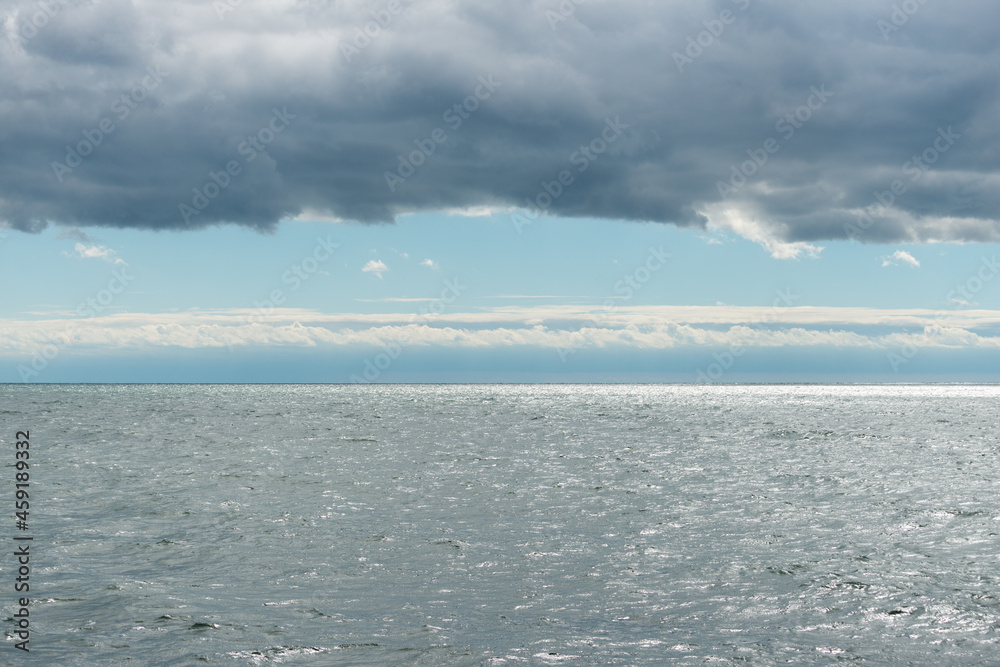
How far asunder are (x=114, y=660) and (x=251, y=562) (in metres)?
7.93

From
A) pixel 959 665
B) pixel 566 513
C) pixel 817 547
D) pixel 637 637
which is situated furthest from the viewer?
pixel 566 513

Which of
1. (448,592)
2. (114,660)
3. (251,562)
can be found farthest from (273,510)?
(114,660)

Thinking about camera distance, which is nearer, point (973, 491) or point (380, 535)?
point (380, 535)

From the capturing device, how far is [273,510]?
3102 cm

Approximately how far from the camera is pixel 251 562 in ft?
72.6

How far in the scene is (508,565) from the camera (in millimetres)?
21531

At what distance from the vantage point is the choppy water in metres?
15.2

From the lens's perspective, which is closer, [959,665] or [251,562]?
[959,665]

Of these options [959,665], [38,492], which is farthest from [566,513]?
[38,492]

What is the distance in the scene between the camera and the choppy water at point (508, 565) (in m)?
15.2

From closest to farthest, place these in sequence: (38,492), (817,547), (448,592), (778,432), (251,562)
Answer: (448,592) → (251,562) → (817,547) → (38,492) → (778,432)

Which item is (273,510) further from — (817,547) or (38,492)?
(817,547)

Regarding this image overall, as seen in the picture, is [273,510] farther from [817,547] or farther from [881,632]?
[881,632]

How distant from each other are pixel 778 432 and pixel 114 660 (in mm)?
80880
